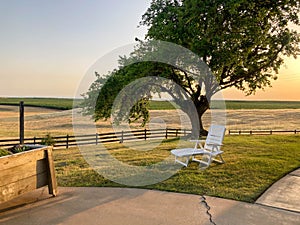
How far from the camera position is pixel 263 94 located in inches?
567

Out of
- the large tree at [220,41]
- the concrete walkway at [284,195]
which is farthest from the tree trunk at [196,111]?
the concrete walkway at [284,195]

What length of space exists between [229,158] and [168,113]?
40.8 feet

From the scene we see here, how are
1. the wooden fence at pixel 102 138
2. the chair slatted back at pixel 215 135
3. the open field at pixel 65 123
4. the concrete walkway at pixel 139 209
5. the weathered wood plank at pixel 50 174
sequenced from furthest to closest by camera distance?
the open field at pixel 65 123 < the wooden fence at pixel 102 138 < the chair slatted back at pixel 215 135 < the weathered wood plank at pixel 50 174 < the concrete walkway at pixel 139 209

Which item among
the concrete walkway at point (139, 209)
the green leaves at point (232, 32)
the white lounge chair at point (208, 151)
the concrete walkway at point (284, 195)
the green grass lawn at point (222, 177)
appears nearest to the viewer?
the concrete walkway at point (139, 209)

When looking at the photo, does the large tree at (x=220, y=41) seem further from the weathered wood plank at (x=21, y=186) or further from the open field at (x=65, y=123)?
the weathered wood plank at (x=21, y=186)

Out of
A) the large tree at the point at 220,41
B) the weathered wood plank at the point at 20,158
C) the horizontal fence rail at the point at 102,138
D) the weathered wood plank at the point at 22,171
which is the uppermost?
the large tree at the point at 220,41

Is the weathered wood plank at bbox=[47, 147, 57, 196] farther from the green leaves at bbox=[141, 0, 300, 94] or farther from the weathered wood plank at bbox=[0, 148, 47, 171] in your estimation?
the green leaves at bbox=[141, 0, 300, 94]

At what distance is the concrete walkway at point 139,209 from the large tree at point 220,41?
285 inches

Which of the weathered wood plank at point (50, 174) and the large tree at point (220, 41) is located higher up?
the large tree at point (220, 41)

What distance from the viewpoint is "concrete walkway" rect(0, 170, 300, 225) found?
2.73m

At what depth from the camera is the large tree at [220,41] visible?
988cm

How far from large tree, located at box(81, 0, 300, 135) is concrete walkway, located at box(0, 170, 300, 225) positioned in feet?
23.8

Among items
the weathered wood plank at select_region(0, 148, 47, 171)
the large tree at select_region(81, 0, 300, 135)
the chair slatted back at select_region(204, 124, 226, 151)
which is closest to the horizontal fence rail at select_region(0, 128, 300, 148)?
the large tree at select_region(81, 0, 300, 135)

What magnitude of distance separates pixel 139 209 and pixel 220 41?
820 cm
